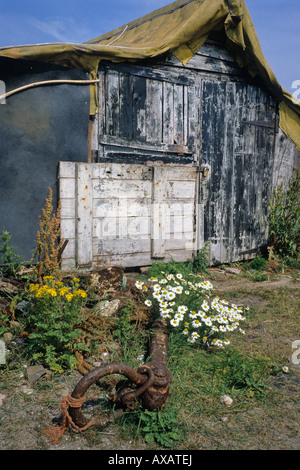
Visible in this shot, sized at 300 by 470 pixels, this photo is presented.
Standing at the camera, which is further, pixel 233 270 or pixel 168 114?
pixel 233 270

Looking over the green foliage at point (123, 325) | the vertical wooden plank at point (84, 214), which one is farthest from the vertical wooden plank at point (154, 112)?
the green foliage at point (123, 325)

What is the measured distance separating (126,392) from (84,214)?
10.3ft

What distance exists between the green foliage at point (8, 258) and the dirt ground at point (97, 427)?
156cm

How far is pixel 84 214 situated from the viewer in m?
5.05

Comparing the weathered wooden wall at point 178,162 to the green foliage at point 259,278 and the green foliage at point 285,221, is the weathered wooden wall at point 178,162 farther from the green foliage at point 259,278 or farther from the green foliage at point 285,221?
the green foliage at point 259,278

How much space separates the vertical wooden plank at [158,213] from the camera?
564 cm

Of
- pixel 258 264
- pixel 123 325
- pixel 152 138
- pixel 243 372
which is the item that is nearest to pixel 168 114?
pixel 152 138

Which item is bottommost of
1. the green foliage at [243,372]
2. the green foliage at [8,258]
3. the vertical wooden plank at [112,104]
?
the green foliage at [243,372]

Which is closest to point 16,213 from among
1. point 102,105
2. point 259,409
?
point 102,105

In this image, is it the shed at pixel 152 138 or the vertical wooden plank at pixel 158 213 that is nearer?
the shed at pixel 152 138

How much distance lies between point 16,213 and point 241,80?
4.62 m

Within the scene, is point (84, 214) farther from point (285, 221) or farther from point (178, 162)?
point (285, 221)

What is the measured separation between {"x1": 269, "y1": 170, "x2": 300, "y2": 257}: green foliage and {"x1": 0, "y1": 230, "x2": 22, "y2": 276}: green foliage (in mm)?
4986

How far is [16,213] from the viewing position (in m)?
4.64
